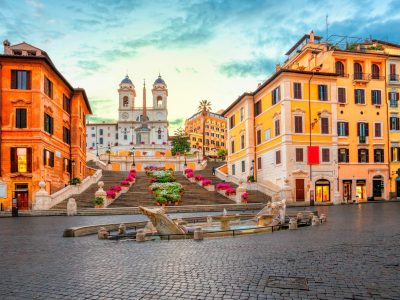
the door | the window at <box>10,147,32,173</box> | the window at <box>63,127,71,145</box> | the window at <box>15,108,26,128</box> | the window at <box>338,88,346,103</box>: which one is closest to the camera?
the window at <box>10,147,32,173</box>

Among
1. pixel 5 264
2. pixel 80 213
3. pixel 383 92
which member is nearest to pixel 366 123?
pixel 383 92

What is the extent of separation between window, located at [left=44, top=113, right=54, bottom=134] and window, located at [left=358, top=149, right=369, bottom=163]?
106 feet

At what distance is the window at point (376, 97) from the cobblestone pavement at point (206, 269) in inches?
1375

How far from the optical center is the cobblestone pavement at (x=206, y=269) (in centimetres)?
636

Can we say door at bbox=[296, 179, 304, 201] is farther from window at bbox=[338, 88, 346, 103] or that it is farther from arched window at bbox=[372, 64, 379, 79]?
arched window at bbox=[372, 64, 379, 79]

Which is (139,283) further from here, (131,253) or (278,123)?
(278,123)

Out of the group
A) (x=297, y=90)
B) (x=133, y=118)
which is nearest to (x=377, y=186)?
(x=297, y=90)

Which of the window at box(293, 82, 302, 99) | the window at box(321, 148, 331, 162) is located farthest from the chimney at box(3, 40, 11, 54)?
the window at box(321, 148, 331, 162)

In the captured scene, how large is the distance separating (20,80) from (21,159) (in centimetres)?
685

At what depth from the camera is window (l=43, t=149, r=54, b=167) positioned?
34.1 m

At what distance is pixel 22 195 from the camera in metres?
33.0

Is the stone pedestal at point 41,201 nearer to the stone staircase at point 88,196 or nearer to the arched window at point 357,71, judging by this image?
the stone staircase at point 88,196

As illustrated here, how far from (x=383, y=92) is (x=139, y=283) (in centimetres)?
4413

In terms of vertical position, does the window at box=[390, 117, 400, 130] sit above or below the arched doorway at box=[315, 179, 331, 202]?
above
